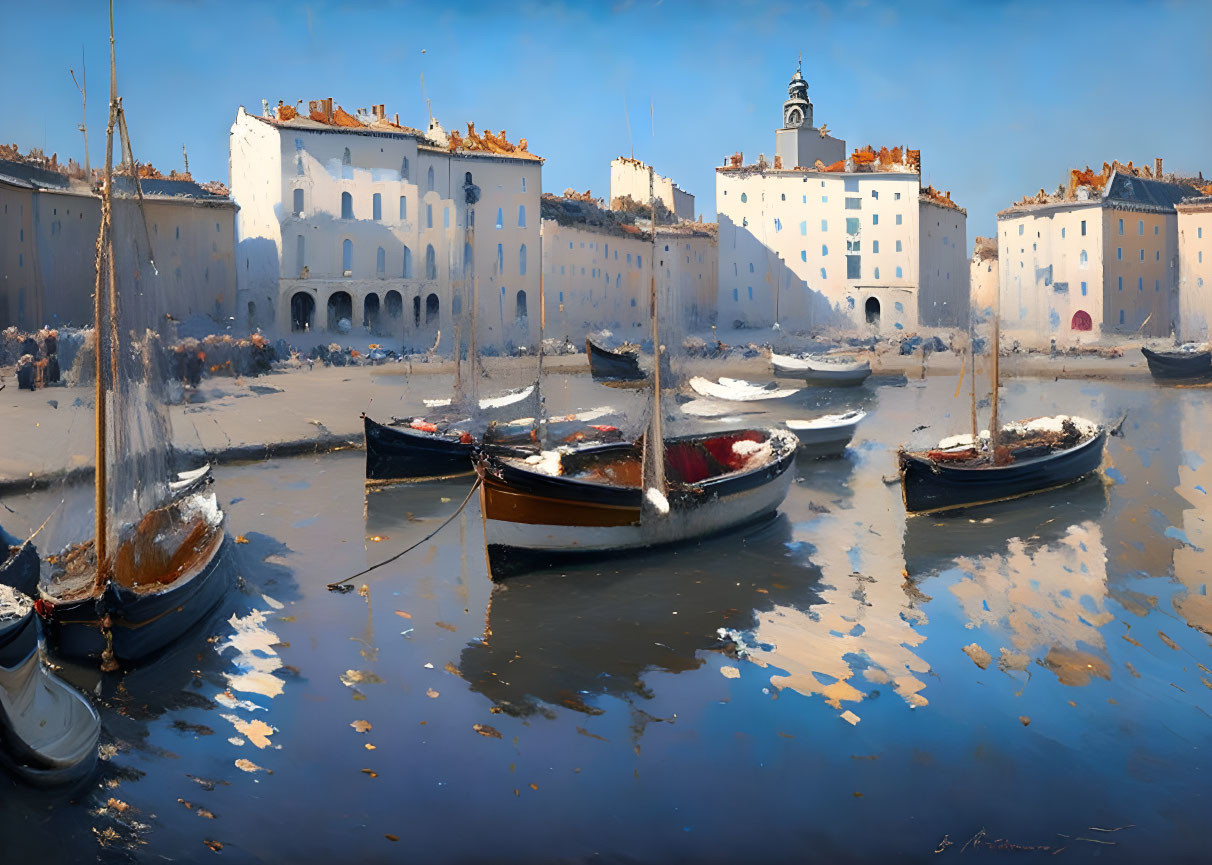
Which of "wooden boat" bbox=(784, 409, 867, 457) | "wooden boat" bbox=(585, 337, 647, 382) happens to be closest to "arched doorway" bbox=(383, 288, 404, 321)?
"wooden boat" bbox=(585, 337, 647, 382)

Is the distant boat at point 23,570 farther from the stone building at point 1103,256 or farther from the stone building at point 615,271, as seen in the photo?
the stone building at point 1103,256

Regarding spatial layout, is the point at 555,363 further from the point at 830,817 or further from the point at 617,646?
the point at 830,817

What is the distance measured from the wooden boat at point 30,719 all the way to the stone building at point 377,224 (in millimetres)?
25346

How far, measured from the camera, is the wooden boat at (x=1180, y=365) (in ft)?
86.5

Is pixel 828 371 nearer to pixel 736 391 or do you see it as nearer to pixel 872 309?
pixel 736 391

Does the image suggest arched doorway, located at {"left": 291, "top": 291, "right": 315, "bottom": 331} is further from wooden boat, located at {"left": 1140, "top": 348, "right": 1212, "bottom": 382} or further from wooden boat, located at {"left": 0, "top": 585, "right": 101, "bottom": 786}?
wooden boat, located at {"left": 0, "top": 585, "right": 101, "bottom": 786}

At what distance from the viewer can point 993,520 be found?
12820mm

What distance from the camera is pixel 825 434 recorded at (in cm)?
1688

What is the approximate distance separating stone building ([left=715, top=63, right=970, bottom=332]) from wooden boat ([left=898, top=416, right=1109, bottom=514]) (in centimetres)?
2340

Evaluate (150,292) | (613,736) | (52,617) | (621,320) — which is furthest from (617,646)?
(621,320)

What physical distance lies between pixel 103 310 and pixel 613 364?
20.9 metres

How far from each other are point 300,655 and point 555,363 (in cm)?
2431

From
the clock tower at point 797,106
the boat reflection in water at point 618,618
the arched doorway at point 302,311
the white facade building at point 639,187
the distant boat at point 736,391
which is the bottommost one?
the boat reflection in water at point 618,618

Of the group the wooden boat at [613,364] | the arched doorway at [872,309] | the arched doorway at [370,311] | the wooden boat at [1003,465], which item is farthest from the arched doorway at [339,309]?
the wooden boat at [1003,465]
